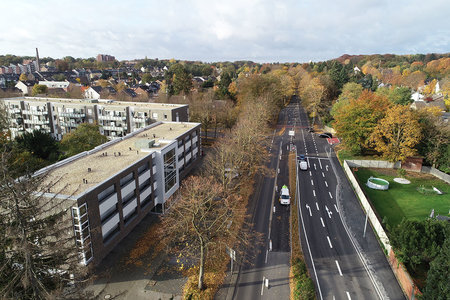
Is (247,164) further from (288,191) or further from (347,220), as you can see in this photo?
(347,220)

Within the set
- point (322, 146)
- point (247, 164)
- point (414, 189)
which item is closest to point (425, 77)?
point (322, 146)

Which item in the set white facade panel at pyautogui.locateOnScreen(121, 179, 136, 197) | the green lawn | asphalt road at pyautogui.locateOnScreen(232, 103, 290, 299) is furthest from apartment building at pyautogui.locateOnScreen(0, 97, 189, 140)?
the green lawn

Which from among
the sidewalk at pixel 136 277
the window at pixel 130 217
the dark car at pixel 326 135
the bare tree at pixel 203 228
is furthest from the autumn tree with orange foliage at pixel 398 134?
the window at pixel 130 217

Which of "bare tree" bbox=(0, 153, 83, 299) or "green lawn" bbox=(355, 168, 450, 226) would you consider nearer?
"bare tree" bbox=(0, 153, 83, 299)

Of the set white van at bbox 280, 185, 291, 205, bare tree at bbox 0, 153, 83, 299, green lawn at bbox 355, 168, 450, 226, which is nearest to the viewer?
bare tree at bbox 0, 153, 83, 299

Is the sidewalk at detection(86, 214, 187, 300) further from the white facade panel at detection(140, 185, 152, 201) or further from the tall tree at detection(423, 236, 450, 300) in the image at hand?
the tall tree at detection(423, 236, 450, 300)

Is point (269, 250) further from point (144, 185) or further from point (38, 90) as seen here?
point (38, 90)

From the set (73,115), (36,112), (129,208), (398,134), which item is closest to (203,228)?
(129,208)
